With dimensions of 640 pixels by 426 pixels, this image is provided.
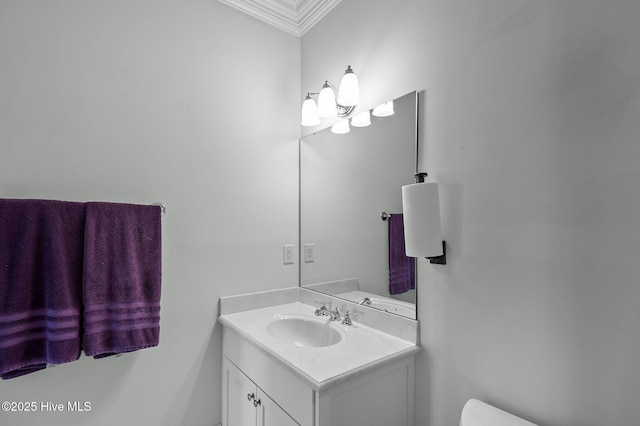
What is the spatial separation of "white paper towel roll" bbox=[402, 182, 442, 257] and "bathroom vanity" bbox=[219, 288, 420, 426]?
0.35m

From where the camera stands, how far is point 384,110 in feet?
4.79

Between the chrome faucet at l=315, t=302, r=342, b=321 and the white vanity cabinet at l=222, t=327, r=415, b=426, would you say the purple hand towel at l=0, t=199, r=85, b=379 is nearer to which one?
the white vanity cabinet at l=222, t=327, r=415, b=426

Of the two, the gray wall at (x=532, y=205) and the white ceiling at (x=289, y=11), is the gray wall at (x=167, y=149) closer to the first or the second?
the white ceiling at (x=289, y=11)

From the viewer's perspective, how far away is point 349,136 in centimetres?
166

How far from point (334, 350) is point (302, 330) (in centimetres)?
43

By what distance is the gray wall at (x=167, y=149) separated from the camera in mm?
1242

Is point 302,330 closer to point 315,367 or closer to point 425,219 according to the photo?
point 315,367

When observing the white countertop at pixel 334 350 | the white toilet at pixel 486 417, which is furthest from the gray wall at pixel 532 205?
the white countertop at pixel 334 350

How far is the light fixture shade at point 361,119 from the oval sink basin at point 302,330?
3.27ft

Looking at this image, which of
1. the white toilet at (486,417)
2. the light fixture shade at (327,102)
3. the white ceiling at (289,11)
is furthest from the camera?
the white ceiling at (289,11)

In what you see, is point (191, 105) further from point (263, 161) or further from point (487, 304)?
point (487, 304)

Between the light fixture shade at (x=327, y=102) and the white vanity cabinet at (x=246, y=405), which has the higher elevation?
the light fixture shade at (x=327, y=102)

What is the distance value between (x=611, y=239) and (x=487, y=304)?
398mm

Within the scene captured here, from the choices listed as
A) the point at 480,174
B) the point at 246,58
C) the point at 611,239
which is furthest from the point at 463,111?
the point at 246,58
